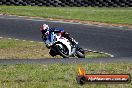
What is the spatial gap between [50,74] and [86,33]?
11947 millimetres

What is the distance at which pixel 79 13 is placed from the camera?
3089cm

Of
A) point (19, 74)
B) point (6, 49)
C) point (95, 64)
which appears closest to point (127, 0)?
point (6, 49)

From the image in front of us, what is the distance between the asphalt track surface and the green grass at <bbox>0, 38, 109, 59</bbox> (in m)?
1.19

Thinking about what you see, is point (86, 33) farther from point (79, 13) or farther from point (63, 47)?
point (63, 47)

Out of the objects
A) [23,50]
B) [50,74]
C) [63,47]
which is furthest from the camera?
[23,50]

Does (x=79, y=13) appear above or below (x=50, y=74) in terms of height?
below

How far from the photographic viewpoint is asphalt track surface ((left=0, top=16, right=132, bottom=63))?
1997 centimetres

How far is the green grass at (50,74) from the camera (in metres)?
10.6

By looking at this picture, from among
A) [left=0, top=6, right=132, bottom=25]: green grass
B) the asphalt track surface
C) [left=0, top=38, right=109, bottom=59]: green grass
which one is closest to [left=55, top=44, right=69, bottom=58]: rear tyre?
[left=0, top=38, right=109, bottom=59]: green grass

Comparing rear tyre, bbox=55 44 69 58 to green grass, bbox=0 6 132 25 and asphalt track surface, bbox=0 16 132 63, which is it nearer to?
asphalt track surface, bbox=0 16 132 63

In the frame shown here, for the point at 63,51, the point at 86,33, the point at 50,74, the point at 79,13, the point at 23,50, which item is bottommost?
the point at 79,13

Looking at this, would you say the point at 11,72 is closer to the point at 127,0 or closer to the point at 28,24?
the point at 28,24

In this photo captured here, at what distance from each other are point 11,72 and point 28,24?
46.7 feet

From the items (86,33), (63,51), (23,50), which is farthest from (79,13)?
(63,51)
